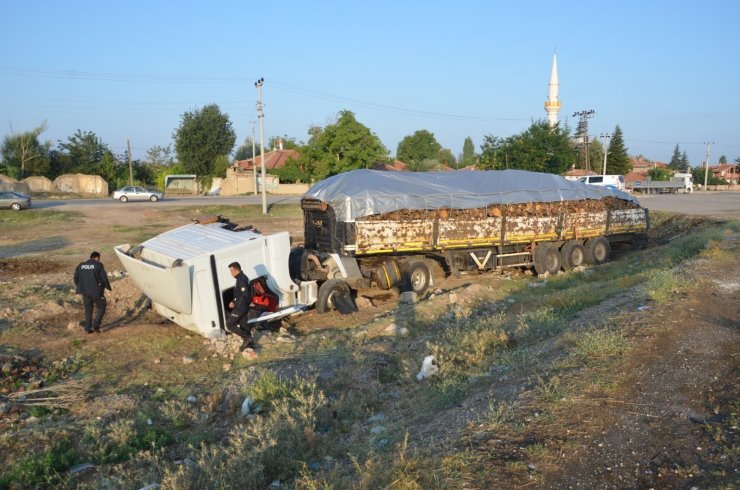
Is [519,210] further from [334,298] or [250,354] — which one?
[250,354]

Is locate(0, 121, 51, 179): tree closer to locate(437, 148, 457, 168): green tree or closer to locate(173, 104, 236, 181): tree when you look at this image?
locate(173, 104, 236, 181): tree

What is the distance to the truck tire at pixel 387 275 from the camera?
13.3 metres

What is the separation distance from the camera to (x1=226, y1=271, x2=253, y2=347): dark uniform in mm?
9125

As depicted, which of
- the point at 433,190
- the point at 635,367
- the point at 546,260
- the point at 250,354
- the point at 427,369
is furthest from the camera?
the point at 546,260

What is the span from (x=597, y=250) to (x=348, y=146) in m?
32.6

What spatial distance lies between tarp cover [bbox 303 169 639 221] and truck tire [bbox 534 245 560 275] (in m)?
1.39

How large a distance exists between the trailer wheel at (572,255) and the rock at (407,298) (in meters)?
6.19

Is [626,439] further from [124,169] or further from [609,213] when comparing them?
[124,169]

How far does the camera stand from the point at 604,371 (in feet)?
18.7

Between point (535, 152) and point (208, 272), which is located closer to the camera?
point (208, 272)

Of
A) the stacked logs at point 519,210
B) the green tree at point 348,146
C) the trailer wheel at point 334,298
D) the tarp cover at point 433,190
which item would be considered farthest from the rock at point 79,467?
the green tree at point 348,146

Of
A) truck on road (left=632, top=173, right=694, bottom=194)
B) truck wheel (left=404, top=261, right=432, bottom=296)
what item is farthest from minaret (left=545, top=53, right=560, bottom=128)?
truck wheel (left=404, top=261, right=432, bottom=296)

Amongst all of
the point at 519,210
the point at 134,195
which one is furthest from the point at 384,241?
the point at 134,195

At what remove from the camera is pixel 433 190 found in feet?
47.4
